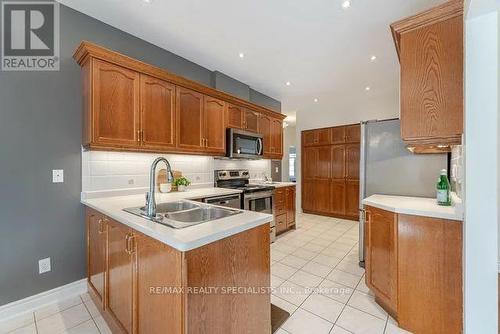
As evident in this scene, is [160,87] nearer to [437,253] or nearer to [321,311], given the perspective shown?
[321,311]

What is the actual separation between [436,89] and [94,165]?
309cm

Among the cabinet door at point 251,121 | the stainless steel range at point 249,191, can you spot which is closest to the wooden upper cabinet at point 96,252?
the stainless steel range at point 249,191

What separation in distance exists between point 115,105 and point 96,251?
1.37 metres

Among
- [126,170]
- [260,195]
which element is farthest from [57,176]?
[260,195]

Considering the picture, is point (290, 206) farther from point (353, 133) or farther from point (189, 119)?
point (189, 119)

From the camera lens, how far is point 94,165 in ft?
7.45

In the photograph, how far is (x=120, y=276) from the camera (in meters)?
1.49

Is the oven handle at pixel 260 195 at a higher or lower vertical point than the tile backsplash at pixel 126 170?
lower

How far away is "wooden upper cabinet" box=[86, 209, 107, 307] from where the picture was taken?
1757mm

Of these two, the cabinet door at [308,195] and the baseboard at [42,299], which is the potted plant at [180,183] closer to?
the baseboard at [42,299]

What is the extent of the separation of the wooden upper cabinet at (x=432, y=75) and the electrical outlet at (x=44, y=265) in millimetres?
3268

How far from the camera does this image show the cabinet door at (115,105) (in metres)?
2.02

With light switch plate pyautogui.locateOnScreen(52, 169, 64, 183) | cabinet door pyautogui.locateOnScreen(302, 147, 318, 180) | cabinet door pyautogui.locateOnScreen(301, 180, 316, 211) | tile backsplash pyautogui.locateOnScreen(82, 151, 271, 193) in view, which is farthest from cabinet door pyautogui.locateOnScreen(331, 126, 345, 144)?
light switch plate pyautogui.locateOnScreen(52, 169, 64, 183)

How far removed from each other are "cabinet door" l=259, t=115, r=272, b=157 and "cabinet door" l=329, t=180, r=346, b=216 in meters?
1.91
